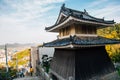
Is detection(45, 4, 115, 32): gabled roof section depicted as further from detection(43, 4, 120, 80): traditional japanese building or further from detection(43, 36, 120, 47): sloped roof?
detection(43, 36, 120, 47): sloped roof

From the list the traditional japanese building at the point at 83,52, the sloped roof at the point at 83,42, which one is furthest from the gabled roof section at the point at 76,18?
the sloped roof at the point at 83,42

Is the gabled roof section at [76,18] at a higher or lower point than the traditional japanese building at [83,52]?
higher

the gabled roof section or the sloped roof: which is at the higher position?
the gabled roof section

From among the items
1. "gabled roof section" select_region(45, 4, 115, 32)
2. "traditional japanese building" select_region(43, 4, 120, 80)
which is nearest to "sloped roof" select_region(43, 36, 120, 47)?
"traditional japanese building" select_region(43, 4, 120, 80)

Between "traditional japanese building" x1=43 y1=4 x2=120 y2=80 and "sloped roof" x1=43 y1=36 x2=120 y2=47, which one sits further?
"traditional japanese building" x1=43 y1=4 x2=120 y2=80

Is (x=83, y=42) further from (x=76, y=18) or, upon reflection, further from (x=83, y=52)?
(x=76, y=18)

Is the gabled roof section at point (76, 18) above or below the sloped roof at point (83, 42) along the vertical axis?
above

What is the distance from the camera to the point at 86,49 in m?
9.76

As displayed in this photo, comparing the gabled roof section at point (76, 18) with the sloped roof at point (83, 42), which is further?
the gabled roof section at point (76, 18)

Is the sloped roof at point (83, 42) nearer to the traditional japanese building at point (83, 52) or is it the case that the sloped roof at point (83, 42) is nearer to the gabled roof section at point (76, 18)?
the traditional japanese building at point (83, 52)

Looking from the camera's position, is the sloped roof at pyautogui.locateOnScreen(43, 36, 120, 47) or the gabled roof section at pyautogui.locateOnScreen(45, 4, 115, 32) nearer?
the sloped roof at pyautogui.locateOnScreen(43, 36, 120, 47)

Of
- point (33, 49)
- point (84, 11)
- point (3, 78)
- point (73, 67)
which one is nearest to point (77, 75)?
point (73, 67)

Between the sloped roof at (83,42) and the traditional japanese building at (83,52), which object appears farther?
the traditional japanese building at (83,52)

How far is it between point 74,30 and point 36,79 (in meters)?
8.74
